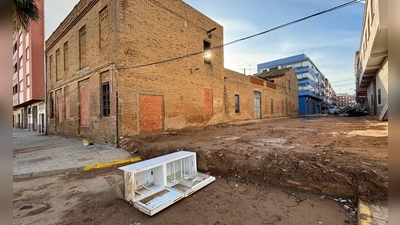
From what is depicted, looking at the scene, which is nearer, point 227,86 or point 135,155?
point 135,155

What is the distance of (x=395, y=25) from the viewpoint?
92 cm

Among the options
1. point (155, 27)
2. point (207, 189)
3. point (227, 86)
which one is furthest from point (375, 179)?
point (227, 86)

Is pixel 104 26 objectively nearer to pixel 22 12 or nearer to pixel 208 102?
pixel 22 12

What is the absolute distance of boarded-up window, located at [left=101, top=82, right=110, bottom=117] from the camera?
859 cm

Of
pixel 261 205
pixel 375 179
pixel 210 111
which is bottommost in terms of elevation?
pixel 261 205

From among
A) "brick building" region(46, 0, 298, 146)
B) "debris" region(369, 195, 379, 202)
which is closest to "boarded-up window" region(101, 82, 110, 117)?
"brick building" region(46, 0, 298, 146)

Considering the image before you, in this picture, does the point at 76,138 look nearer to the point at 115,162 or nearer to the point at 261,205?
the point at 115,162

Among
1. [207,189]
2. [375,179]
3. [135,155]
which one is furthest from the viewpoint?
[135,155]

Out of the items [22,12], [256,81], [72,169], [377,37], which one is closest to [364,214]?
[72,169]

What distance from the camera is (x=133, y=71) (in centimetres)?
826

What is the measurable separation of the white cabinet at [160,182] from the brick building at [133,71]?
4.56 metres

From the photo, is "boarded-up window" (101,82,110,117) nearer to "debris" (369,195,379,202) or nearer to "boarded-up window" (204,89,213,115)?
"boarded-up window" (204,89,213,115)

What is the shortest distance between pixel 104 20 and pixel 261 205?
33.1 ft

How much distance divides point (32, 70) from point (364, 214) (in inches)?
872
